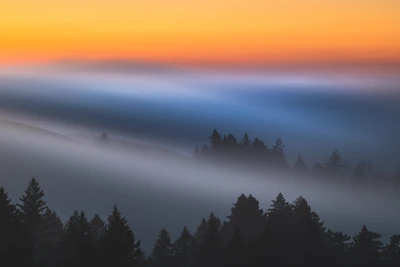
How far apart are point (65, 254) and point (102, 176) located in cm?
8319

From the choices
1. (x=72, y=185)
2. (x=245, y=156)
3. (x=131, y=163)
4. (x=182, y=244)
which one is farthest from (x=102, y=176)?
(x=182, y=244)

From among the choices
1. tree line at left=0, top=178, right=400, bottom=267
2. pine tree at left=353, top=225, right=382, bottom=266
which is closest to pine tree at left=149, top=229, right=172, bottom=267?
tree line at left=0, top=178, right=400, bottom=267

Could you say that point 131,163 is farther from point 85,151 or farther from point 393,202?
point 393,202

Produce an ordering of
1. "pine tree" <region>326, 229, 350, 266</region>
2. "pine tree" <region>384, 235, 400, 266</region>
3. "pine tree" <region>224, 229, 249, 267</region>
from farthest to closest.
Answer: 1. "pine tree" <region>384, 235, 400, 266</region>
2. "pine tree" <region>326, 229, 350, 266</region>
3. "pine tree" <region>224, 229, 249, 267</region>

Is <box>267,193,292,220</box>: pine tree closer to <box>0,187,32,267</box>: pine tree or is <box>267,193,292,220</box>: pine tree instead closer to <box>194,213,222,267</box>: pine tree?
<box>194,213,222,267</box>: pine tree

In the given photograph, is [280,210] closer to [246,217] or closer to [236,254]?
[246,217]

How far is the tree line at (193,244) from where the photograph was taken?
63.8ft

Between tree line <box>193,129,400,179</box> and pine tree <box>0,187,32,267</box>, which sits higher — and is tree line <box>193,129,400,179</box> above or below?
A: above

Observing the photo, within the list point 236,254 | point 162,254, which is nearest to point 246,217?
point 162,254

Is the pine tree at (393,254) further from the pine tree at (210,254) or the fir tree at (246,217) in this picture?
the pine tree at (210,254)

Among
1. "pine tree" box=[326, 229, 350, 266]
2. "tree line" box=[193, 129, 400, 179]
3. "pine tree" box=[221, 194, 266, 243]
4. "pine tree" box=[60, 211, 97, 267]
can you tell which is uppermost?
"tree line" box=[193, 129, 400, 179]

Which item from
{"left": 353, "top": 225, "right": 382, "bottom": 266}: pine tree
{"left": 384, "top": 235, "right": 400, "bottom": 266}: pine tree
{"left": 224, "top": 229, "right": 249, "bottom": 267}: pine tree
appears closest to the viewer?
{"left": 224, "top": 229, "right": 249, "bottom": 267}: pine tree

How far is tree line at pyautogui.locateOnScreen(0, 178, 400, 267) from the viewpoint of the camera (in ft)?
63.8

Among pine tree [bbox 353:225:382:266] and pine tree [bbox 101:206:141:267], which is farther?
pine tree [bbox 353:225:382:266]
